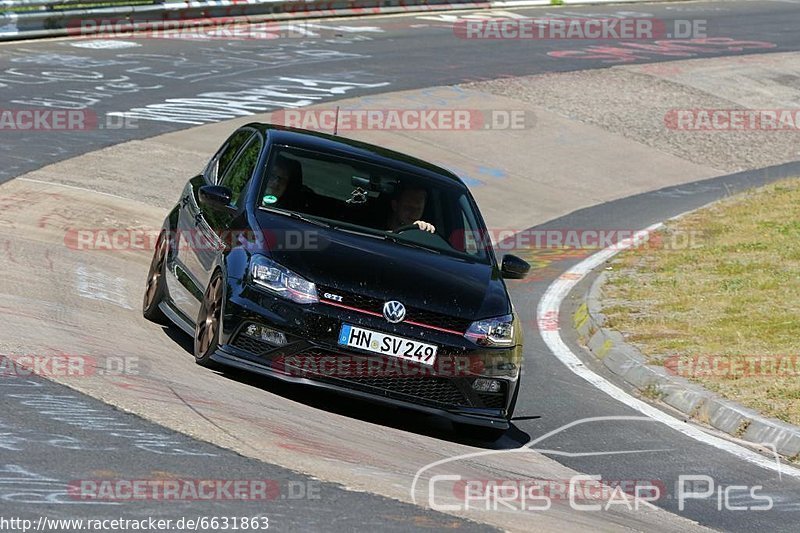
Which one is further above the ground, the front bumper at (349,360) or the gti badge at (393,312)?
the gti badge at (393,312)

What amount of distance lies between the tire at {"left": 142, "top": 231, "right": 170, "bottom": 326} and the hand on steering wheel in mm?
Answer: 1815

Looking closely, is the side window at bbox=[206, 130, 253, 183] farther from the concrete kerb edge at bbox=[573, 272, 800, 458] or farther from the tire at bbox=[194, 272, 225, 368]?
the concrete kerb edge at bbox=[573, 272, 800, 458]

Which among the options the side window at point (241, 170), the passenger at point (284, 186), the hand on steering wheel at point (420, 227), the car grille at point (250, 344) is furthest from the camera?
the side window at point (241, 170)

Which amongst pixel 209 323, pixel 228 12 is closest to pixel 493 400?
pixel 209 323

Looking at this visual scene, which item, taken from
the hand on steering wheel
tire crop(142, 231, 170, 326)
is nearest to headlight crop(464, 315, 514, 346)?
the hand on steering wheel

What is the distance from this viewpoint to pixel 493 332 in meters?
8.32

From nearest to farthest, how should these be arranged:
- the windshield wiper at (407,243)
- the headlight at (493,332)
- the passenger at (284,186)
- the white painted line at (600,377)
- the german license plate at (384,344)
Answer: the german license plate at (384,344)
the headlight at (493,332)
the white painted line at (600,377)
the windshield wiper at (407,243)
the passenger at (284,186)

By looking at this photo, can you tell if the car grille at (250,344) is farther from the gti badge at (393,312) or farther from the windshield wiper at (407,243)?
the windshield wiper at (407,243)

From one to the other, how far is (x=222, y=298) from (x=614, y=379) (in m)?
4.03

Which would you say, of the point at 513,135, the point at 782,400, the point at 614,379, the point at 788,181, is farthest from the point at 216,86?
the point at 782,400

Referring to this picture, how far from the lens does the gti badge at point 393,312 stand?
8.01 meters

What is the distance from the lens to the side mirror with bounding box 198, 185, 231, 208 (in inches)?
355

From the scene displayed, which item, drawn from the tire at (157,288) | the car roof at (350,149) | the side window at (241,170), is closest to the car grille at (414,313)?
the side window at (241,170)

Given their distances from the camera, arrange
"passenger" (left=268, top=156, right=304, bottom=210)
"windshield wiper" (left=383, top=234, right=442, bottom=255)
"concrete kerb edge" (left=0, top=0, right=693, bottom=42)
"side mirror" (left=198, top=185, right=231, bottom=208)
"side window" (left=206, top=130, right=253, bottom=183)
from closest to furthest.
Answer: "windshield wiper" (left=383, top=234, right=442, bottom=255)
"side mirror" (left=198, top=185, right=231, bottom=208)
"passenger" (left=268, top=156, right=304, bottom=210)
"side window" (left=206, top=130, right=253, bottom=183)
"concrete kerb edge" (left=0, top=0, right=693, bottom=42)
